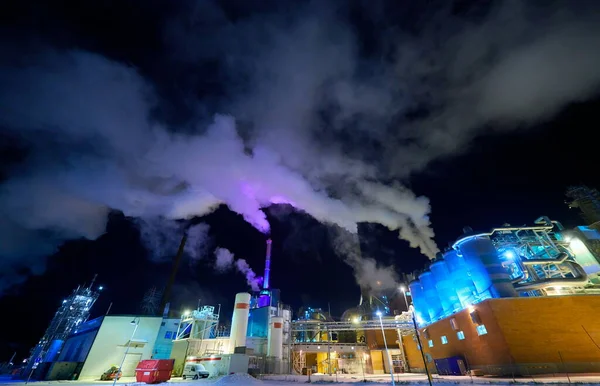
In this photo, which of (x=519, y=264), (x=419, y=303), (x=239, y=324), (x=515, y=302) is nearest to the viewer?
(x=515, y=302)

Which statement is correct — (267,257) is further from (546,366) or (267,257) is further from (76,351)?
(546,366)

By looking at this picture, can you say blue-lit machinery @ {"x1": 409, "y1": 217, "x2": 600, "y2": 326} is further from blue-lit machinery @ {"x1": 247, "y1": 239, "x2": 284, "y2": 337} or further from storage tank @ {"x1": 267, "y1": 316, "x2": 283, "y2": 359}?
blue-lit machinery @ {"x1": 247, "y1": 239, "x2": 284, "y2": 337}

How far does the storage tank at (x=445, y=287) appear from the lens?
130ft

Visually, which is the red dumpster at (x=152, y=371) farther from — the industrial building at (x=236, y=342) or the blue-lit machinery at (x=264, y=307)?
the blue-lit machinery at (x=264, y=307)

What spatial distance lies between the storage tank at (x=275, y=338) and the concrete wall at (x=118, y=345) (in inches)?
716

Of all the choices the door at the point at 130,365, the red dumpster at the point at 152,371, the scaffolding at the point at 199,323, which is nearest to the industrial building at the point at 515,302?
the red dumpster at the point at 152,371

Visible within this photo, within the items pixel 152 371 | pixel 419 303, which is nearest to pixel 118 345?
pixel 152 371

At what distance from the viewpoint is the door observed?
117ft

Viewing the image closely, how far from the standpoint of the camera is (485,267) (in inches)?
1345

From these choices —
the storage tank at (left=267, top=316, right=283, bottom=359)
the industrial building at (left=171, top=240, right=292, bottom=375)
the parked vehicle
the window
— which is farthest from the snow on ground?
the storage tank at (left=267, top=316, right=283, bottom=359)

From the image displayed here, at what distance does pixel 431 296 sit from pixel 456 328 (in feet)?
49.5

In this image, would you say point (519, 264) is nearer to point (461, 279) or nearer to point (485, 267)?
point (485, 267)

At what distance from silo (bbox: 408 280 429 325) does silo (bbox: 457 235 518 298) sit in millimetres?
16453

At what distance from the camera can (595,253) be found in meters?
36.7
